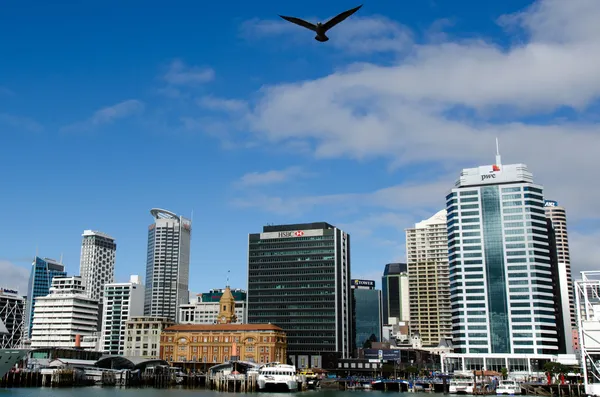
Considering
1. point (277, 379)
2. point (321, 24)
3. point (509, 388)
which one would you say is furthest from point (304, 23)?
point (509, 388)

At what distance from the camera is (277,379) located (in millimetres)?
151750

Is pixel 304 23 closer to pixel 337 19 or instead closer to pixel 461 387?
pixel 337 19

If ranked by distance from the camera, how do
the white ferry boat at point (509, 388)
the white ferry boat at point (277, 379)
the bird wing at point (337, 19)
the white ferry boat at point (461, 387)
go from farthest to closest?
the white ferry boat at point (461, 387) → the white ferry boat at point (277, 379) → the white ferry boat at point (509, 388) → the bird wing at point (337, 19)

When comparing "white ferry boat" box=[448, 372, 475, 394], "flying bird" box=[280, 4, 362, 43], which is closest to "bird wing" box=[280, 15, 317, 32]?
"flying bird" box=[280, 4, 362, 43]

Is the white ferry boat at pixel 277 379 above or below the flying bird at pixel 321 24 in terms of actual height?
below

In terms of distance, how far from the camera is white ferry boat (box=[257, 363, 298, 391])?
151875 mm

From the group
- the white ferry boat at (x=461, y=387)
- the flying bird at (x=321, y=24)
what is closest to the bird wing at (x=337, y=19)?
the flying bird at (x=321, y=24)

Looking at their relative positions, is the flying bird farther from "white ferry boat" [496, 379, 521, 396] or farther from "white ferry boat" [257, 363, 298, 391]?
"white ferry boat" [496, 379, 521, 396]

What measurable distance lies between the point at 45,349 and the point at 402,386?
10511cm

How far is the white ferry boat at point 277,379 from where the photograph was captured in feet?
498

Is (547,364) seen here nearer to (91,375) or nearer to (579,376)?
(579,376)

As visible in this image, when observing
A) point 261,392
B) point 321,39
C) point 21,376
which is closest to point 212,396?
point 261,392

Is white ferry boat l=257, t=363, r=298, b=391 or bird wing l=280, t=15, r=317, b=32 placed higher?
bird wing l=280, t=15, r=317, b=32

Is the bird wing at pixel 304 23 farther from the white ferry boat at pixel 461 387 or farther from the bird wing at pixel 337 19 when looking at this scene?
the white ferry boat at pixel 461 387
